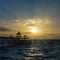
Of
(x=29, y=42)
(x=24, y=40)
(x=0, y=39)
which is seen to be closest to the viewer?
(x=0, y=39)

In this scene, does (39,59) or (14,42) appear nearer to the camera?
(39,59)

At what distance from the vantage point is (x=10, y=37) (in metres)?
49.2

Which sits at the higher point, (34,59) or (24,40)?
(24,40)

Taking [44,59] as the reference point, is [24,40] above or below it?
above

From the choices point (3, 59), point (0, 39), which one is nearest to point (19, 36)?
point (0, 39)

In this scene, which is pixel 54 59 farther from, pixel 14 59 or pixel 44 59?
pixel 14 59

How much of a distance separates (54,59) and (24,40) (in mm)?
32685

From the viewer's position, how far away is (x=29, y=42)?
53.8 metres

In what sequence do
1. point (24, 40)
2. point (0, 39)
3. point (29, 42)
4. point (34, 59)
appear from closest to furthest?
point (34, 59) < point (0, 39) < point (24, 40) < point (29, 42)

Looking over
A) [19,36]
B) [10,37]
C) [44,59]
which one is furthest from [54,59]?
[10,37]

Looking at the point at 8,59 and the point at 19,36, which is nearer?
the point at 8,59

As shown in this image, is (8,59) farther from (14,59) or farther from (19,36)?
(19,36)

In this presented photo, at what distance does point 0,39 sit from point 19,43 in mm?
5745

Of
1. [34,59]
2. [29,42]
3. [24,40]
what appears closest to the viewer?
[34,59]
